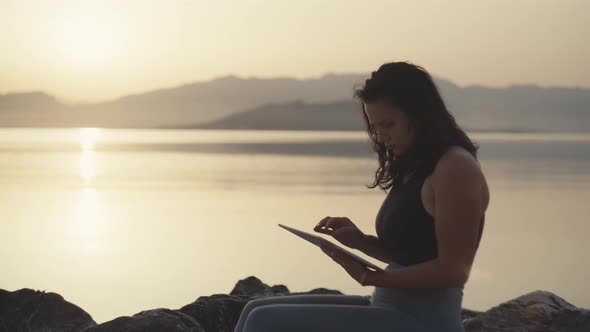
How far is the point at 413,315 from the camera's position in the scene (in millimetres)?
3848

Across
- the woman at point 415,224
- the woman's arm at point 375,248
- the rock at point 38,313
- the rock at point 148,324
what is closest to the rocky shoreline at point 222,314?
the rock at point 38,313

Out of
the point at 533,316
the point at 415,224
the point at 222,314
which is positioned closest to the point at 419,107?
the point at 415,224

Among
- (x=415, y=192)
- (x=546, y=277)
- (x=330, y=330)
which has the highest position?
(x=415, y=192)

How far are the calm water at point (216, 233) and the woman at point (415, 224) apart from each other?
20.4ft

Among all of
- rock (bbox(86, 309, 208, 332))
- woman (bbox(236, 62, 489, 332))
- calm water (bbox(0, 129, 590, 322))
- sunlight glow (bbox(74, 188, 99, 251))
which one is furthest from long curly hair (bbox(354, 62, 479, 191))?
sunlight glow (bbox(74, 188, 99, 251))

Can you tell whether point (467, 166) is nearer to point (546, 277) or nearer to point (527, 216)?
point (546, 277)

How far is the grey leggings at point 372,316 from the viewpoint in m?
3.82

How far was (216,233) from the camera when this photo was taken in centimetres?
1495

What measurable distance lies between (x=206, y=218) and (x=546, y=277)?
608 cm

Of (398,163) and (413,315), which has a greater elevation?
(398,163)

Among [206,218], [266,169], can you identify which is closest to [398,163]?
[206,218]

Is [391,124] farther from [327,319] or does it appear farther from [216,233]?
[216,233]

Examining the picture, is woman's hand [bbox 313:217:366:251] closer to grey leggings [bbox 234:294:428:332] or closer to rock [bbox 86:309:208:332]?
grey leggings [bbox 234:294:428:332]

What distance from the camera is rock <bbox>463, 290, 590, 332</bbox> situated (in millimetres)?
6406
